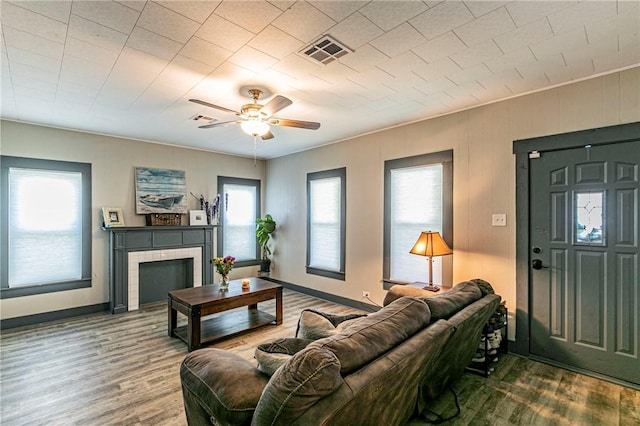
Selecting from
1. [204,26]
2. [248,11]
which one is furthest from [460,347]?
[204,26]

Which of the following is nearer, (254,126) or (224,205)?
(254,126)

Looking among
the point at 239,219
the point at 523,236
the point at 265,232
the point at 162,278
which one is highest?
the point at 239,219

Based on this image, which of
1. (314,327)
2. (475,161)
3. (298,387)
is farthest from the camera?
(475,161)

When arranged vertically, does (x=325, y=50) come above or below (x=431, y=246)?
above

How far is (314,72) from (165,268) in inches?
170

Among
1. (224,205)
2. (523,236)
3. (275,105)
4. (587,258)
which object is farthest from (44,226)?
(587,258)

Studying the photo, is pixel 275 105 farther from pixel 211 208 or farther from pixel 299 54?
pixel 211 208

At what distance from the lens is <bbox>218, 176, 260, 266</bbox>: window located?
6105mm

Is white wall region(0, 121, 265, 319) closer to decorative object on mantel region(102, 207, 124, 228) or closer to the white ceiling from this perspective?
decorative object on mantel region(102, 207, 124, 228)

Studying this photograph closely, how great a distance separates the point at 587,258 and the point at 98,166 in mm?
6280

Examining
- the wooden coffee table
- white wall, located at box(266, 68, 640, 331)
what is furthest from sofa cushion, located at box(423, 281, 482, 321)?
the wooden coffee table

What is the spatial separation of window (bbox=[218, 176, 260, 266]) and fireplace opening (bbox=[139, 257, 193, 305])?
0.72 metres

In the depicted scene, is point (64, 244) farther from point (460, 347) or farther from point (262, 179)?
point (460, 347)

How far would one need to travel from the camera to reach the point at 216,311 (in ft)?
11.4
